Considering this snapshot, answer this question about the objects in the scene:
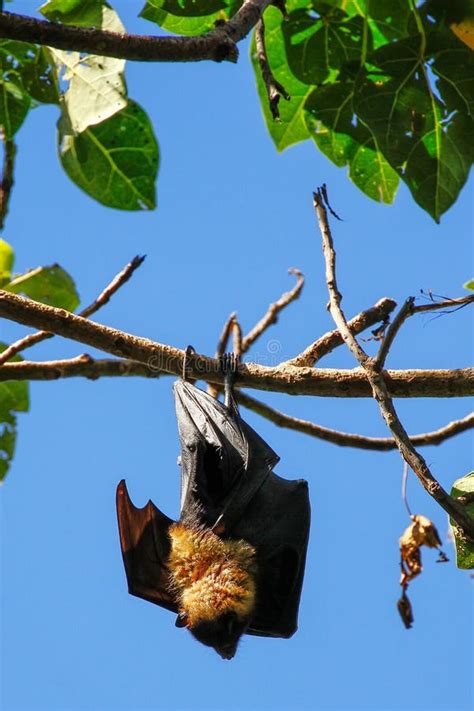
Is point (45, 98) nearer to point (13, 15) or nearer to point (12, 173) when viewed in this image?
point (12, 173)

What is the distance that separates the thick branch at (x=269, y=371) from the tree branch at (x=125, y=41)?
3.68 feet

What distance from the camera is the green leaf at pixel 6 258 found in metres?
4.00

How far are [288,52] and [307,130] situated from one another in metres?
0.40

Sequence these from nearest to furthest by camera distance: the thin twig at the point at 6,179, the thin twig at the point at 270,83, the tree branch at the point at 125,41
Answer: the tree branch at the point at 125,41 → the thin twig at the point at 270,83 → the thin twig at the point at 6,179

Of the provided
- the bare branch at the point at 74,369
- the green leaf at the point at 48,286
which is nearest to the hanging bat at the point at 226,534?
the bare branch at the point at 74,369

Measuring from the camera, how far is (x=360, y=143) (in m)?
4.27

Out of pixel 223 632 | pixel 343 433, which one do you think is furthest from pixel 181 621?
pixel 343 433

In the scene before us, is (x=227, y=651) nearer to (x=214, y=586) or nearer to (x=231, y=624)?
(x=231, y=624)

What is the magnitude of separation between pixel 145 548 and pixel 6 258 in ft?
5.09

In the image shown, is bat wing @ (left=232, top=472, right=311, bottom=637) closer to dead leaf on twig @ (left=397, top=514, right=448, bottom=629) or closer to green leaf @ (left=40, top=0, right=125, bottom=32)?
dead leaf on twig @ (left=397, top=514, right=448, bottom=629)

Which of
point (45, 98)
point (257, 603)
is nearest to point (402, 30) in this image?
point (45, 98)

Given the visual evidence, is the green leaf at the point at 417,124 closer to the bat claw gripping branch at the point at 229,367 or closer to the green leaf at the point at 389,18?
the green leaf at the point at 389,18

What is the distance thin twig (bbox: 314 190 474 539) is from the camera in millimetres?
Result: 2482

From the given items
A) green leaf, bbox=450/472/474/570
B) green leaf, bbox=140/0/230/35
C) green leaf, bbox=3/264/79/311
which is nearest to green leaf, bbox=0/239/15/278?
green leaf, bbox=3/264/79/311
